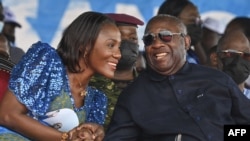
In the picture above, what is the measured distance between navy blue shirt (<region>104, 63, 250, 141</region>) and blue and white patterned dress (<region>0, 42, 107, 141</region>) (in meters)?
0.34

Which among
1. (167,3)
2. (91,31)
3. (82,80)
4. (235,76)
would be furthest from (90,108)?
(167,3)

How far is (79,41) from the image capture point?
200 inches

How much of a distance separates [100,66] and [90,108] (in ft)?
1.10

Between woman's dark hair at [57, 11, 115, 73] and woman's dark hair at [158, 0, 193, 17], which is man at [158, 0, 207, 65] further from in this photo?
woman's dark hair at [57, 11, 115, 73]

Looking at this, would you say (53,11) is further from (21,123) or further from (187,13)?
(21,123)

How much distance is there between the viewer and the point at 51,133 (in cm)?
480

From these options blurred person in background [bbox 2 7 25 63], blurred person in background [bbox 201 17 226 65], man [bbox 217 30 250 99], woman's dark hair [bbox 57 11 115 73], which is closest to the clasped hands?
woman's dark hair [bbox 57 11 115 73]

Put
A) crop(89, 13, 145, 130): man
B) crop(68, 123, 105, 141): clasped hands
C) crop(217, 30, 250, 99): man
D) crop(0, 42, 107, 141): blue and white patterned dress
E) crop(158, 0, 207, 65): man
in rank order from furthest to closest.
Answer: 1. crop(158, 0, 207, 65): man
2. crop(89, 13, 145, 130): man
3. crop(217, 30, 250, 99): man
4. crop(0, 42, 107, 141): blue and white patterned dress
5. crop(68, 123, 105, 141): clasped hands

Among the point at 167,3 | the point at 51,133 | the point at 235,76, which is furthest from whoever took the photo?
the point at 167,3

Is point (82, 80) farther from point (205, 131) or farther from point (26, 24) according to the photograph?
point (26, 24)

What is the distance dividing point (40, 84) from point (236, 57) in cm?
197

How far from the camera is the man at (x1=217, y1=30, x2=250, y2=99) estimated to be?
20.2 feet

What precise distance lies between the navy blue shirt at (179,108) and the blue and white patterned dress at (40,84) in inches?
13.5

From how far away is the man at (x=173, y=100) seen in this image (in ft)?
16.5
